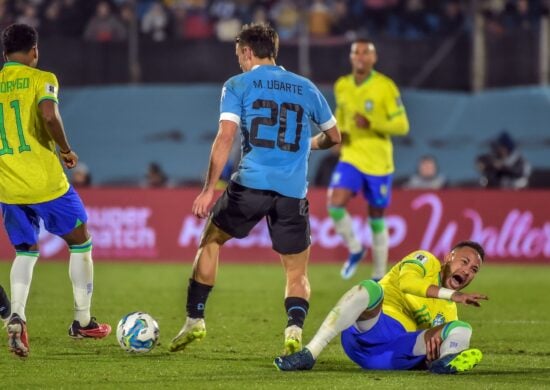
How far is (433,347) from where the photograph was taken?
7844mm

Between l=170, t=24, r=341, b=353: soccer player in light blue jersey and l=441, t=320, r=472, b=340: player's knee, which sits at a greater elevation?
l=170, t=24, r=341, b=353: soccer player in light blue jersey

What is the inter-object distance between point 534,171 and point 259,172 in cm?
1163

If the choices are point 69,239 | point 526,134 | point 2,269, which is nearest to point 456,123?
point 526,134

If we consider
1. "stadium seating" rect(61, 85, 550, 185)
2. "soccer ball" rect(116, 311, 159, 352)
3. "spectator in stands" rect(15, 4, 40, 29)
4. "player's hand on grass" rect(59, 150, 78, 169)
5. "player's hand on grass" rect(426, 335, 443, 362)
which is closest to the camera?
"player's hand on grass" rect(426, 335, 443, 362)

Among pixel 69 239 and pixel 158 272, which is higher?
pixel 69 239

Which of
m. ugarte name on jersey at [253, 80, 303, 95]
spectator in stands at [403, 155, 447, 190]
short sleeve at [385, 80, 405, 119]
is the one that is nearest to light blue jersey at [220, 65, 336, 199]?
m. ugarte name on jersey at [253, 80, 303, 95]

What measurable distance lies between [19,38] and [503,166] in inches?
435

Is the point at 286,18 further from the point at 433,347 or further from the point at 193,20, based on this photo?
the point at 433,347

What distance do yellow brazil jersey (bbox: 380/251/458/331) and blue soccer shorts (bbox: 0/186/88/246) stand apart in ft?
7.73

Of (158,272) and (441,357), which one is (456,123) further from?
(441,357)

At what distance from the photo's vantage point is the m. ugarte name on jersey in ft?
28.1

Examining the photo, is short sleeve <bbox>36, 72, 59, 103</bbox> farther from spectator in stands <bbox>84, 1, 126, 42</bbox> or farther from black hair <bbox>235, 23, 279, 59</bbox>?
spectator in stands <bbox>84, 1, 126, 42</bbox>

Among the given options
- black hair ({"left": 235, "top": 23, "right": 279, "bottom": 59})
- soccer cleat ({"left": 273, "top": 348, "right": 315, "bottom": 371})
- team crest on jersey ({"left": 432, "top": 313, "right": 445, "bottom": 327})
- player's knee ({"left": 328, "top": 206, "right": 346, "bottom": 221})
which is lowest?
player's knee ({"left": 328, "top": 206, "right": 346, "bottom": 221})

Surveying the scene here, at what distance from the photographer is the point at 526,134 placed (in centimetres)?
1977
